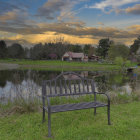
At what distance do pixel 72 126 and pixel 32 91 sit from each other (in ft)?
11.7

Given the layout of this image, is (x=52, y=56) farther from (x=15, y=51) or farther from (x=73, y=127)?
(x=73, y=127)

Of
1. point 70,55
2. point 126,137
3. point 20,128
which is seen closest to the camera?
point 126,137

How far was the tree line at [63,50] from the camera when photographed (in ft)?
219

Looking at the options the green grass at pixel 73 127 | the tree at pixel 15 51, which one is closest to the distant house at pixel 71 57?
the tree at pixel 15 51

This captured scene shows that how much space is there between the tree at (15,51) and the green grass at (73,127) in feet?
301

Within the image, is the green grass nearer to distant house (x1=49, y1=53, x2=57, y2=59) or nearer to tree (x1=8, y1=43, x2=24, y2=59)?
distant house (x1=49, y1=53, x2=57, y2=59)

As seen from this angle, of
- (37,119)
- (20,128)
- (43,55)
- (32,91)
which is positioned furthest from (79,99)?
(43,55)

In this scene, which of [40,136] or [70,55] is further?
[70,55]

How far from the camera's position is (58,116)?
561 cm

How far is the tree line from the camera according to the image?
66.9 meters

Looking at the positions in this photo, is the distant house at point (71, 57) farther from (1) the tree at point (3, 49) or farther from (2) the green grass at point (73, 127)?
(2) the green grass at point (73, 127)

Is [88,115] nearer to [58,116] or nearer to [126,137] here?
[58,116]

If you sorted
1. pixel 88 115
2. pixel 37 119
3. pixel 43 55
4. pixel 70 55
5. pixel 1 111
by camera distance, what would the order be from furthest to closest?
pixel 70 55 → pixel 43 55 → pixel 1 111 → pixel 88 115 → pixel 37 119

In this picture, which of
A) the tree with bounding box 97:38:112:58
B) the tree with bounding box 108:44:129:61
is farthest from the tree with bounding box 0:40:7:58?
the tree with bounding box 108:44:129:61
